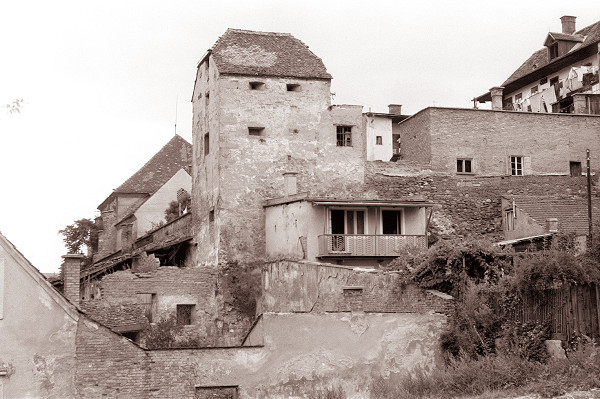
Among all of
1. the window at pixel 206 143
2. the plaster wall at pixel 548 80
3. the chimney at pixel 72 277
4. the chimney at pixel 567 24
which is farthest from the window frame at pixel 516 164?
the chimney at pixel 72 277

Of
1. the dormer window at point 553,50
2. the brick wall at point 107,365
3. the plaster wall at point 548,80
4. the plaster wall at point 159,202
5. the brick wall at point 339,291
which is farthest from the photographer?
the dormer window at point 553,50

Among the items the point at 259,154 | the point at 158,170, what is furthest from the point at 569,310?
the point at 158,170

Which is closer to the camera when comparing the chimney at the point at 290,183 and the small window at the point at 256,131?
the chimney at the point at 290,183

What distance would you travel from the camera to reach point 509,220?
139ft

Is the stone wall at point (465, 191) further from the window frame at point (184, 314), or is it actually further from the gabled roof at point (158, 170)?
the gabled roof at point (158, 170)

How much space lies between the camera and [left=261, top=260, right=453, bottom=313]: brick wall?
24828mm

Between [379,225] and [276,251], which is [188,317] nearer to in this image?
[276,251]

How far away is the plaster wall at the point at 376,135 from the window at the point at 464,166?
11.0 metres

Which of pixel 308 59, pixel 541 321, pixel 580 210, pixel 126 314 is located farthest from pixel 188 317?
pixel 541 321

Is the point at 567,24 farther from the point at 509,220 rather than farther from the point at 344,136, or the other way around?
the point at 344,136

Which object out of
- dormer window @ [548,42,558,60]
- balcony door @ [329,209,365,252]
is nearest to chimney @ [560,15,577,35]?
dormer window @ [548,42,558,60]

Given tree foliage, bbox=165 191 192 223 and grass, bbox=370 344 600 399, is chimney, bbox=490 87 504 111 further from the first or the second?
grass, bbox=370 344 600 399

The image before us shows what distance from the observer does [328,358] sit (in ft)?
72.7

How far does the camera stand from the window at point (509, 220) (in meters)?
41.6
